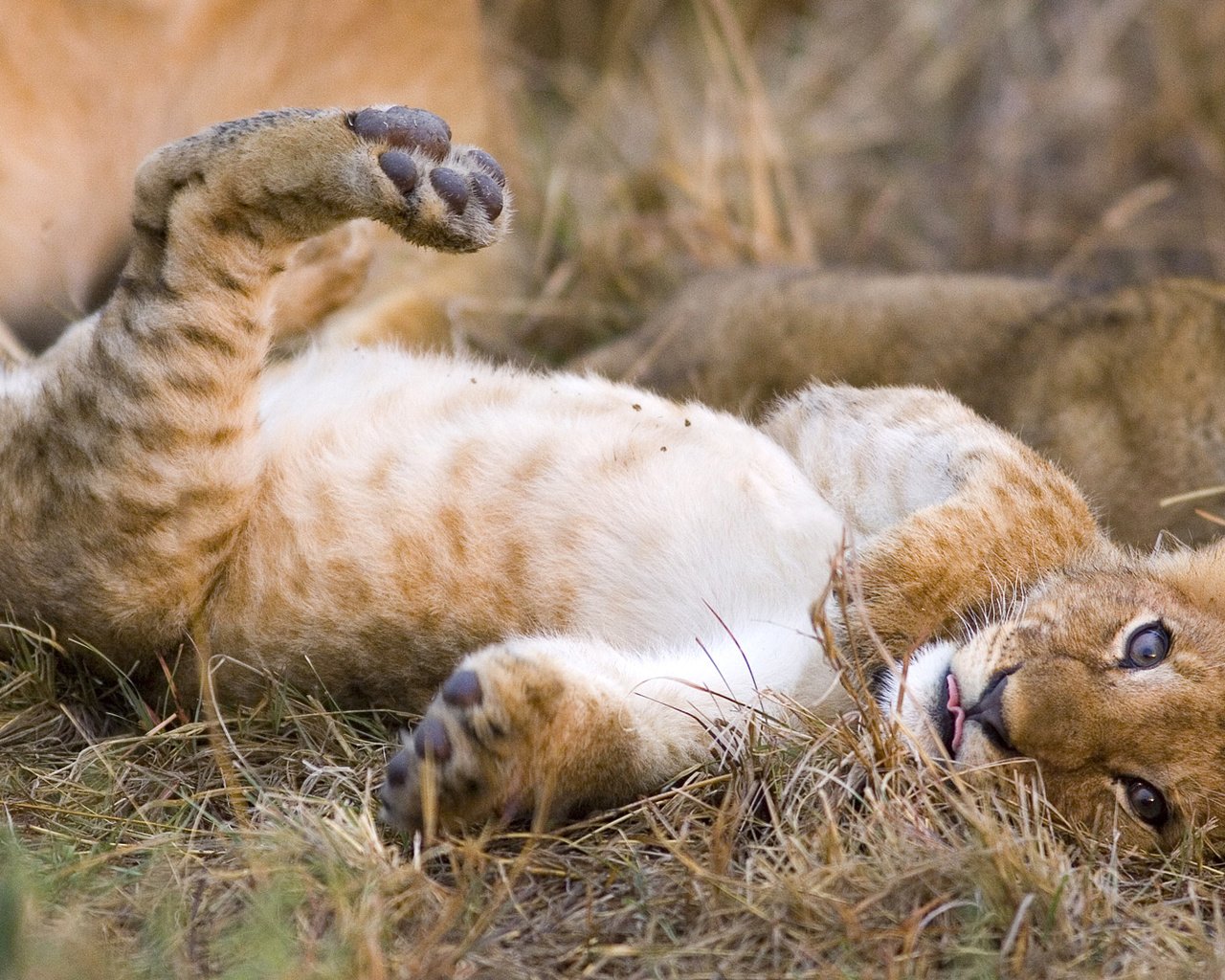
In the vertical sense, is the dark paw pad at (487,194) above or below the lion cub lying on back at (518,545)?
above

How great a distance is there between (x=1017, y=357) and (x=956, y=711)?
1.85m

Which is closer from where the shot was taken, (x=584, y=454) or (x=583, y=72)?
(x=584, y=454)

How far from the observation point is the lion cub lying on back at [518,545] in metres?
2.47

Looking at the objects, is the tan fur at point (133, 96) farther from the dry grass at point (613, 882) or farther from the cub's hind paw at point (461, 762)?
the cub's hind paw at point (461, 762)

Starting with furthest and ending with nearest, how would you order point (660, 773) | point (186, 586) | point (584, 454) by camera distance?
point (584, 454) → point (186, 586) → point (660, 773)

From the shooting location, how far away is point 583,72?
639 cm

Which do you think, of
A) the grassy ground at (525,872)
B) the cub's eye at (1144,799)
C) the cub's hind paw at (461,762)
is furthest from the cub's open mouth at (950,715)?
the cub's hind paw at (461,762)

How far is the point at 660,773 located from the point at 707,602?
456 millimetres

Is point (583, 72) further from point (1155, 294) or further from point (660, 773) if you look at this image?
point (660, 773)

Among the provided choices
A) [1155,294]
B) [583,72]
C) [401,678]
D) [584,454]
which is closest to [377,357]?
[584,454]

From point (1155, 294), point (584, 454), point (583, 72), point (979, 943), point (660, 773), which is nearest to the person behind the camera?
point (979, 943)

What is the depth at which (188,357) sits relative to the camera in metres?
2.64

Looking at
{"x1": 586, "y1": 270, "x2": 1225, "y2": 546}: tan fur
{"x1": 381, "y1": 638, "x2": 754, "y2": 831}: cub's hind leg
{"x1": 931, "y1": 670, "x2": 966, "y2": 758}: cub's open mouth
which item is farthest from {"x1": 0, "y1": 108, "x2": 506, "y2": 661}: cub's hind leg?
{"x1": 586, "y1": 270, "x2": 1225, "y2": 546}: tan fur

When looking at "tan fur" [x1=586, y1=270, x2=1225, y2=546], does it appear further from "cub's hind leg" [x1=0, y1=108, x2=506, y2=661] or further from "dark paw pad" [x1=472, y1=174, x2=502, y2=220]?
"cub's hind leg" [x1=0, y1=108, x2=506, y2=661]
